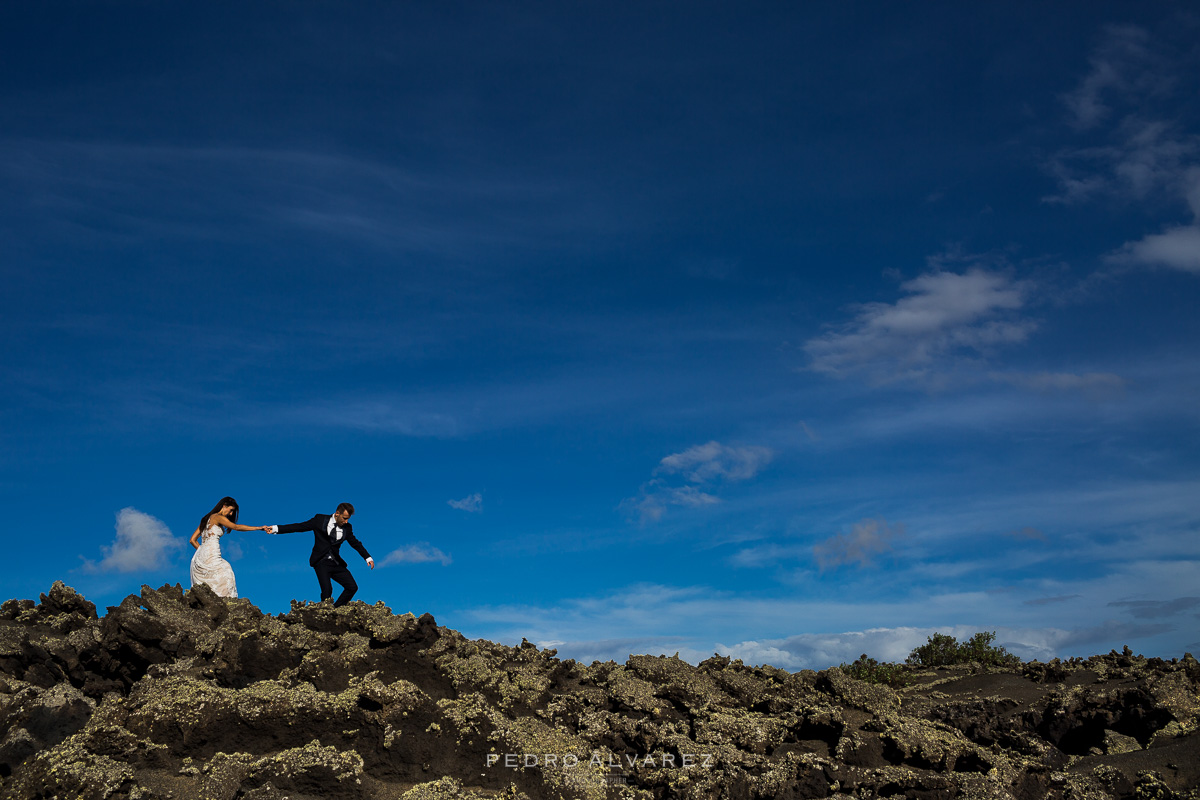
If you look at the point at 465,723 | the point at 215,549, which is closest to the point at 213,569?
the point at 215,549

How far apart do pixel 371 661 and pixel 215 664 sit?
80.9 inches

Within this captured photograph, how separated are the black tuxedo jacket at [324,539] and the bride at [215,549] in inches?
40.6

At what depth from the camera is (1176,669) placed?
1574cm

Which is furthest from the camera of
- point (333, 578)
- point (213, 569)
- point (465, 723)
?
point (333, 578)

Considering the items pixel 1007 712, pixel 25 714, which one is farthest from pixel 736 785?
pixel 25 714

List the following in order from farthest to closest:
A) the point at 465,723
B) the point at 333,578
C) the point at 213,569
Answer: the point at 333,578
the point at 213,569
the point at 465,723

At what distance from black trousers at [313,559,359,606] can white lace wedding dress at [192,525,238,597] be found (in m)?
1.64

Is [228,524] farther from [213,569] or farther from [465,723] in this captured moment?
[465,723]

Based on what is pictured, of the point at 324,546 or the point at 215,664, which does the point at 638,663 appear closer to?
the point at 215,664

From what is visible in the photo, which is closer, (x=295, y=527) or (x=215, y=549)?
(x=215, y=549)

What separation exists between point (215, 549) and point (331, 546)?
2224 millimetres

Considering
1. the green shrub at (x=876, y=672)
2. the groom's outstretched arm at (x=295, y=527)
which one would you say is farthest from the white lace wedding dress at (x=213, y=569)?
the green shrub at (x=876, y=672)

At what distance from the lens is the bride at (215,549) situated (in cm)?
1653

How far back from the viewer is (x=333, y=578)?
1758 cm
